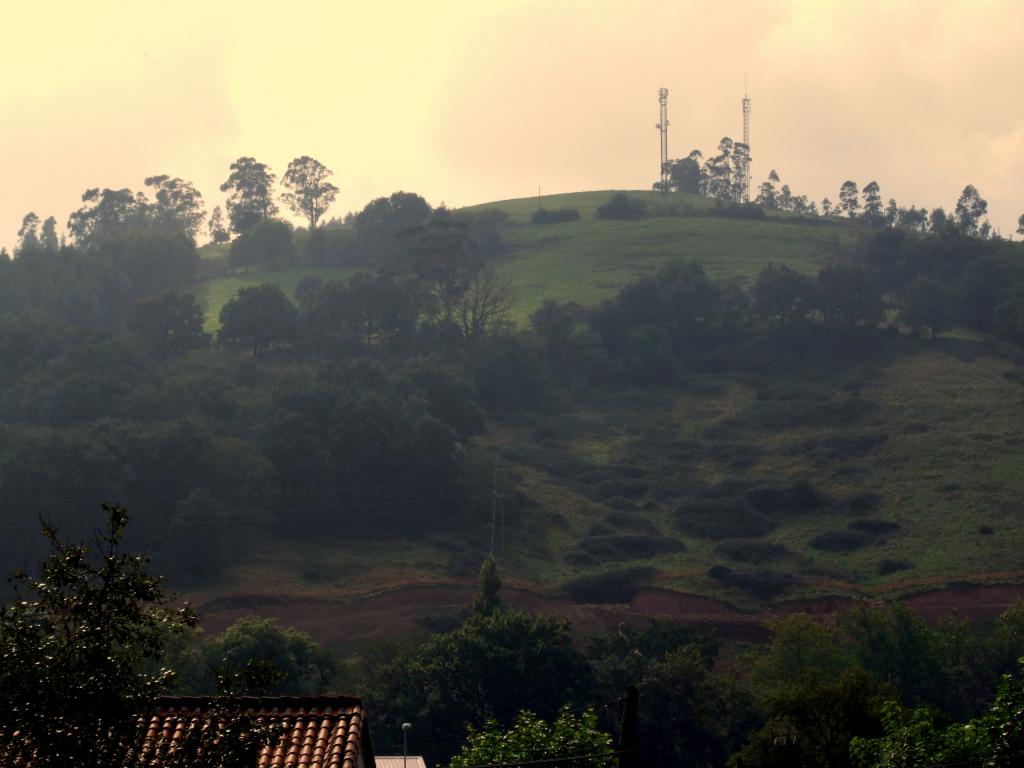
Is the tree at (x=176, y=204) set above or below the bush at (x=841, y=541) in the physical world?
above

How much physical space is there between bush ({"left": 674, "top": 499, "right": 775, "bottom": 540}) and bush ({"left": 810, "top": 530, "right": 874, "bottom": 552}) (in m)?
4.23

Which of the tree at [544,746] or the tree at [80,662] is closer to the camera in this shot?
the tree at [80,662]

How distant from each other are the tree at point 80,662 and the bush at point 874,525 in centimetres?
8440

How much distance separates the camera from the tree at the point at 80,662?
14.5 meters

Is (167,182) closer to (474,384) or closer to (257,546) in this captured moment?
(474,384)

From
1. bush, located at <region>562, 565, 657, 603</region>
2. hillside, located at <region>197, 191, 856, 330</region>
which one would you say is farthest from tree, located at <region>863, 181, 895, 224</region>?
bush, located at <region>562, 565, 657, 603</region>

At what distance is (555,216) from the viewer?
6649 inches

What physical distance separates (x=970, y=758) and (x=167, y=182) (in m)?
157

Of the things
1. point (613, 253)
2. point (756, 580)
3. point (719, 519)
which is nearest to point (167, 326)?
point (719, 519)

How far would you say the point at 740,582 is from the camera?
8919cm

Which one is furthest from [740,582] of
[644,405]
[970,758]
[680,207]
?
[680,207]

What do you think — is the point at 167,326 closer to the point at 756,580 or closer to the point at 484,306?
the point at 484,306

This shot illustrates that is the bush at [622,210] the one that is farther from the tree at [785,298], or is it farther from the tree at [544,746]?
the tree at [544,746]

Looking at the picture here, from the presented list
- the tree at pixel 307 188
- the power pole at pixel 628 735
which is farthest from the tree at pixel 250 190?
the power pole at pixel 628 735
